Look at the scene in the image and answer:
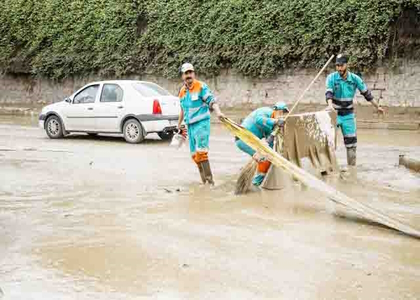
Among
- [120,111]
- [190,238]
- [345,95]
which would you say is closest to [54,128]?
[120,111]

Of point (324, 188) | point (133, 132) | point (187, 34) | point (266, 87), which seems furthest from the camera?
point (187, 34)

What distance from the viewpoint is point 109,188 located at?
32.3 ft

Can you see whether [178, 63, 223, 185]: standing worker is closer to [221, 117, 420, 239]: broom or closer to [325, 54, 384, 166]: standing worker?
[221, 117, 420, 239]: broom

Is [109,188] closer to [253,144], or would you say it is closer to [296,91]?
[253,144]

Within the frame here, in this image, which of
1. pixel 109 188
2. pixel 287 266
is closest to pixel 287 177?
pixel 109 188

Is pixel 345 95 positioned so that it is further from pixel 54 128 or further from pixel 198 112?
pixel 54 128

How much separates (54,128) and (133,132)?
2540 millimetres

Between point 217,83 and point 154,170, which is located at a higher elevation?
point 217,83

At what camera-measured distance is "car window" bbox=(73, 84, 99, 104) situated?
54.1 feet

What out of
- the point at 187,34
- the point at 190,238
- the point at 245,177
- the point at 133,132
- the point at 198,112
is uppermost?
the point at 187,34

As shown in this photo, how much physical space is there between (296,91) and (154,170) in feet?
38.9

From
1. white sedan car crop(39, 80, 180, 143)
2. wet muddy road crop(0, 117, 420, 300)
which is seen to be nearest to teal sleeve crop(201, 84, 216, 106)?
wet muddy road crop(0, 117, 420, 300)

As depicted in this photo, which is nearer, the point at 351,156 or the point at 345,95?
the point at 345,95

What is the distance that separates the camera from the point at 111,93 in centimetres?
1627
